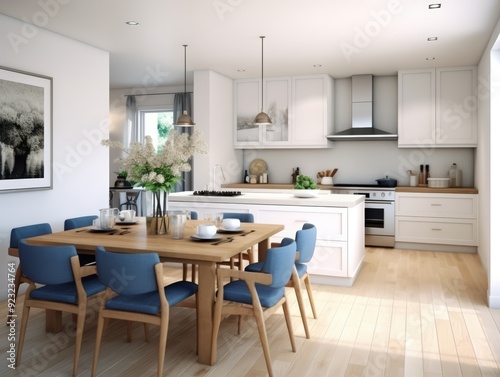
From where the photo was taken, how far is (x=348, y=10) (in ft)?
13.6

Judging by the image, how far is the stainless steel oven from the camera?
6.71m

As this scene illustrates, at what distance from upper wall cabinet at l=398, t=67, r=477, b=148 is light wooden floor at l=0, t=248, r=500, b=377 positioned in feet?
8.92

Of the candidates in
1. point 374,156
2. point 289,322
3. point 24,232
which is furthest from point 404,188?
point 24,232

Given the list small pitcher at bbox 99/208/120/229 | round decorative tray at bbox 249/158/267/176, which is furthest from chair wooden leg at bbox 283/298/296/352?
round decorative tray at bbox 249/158/267/176

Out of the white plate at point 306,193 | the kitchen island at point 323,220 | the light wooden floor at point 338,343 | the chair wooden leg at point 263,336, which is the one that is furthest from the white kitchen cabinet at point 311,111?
the chair wooden leg at point 263,336

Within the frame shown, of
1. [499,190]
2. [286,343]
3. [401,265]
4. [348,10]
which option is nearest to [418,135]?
[401,265]

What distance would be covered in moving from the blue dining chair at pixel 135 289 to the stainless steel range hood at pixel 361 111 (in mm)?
5006

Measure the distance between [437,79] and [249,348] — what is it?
16.8 ft

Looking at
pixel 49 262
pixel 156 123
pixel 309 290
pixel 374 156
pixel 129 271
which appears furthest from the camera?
pixel 156 123

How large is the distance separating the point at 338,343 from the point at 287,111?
4.68 m

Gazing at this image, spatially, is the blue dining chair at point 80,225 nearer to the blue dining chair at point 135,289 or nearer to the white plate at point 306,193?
the blue dining chair at point 135,289

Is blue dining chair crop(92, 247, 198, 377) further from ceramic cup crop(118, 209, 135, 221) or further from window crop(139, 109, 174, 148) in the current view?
window crop(139, 109, 174, 148)

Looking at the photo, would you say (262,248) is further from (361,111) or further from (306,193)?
(361,111)

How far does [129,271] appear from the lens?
2.52 metres
